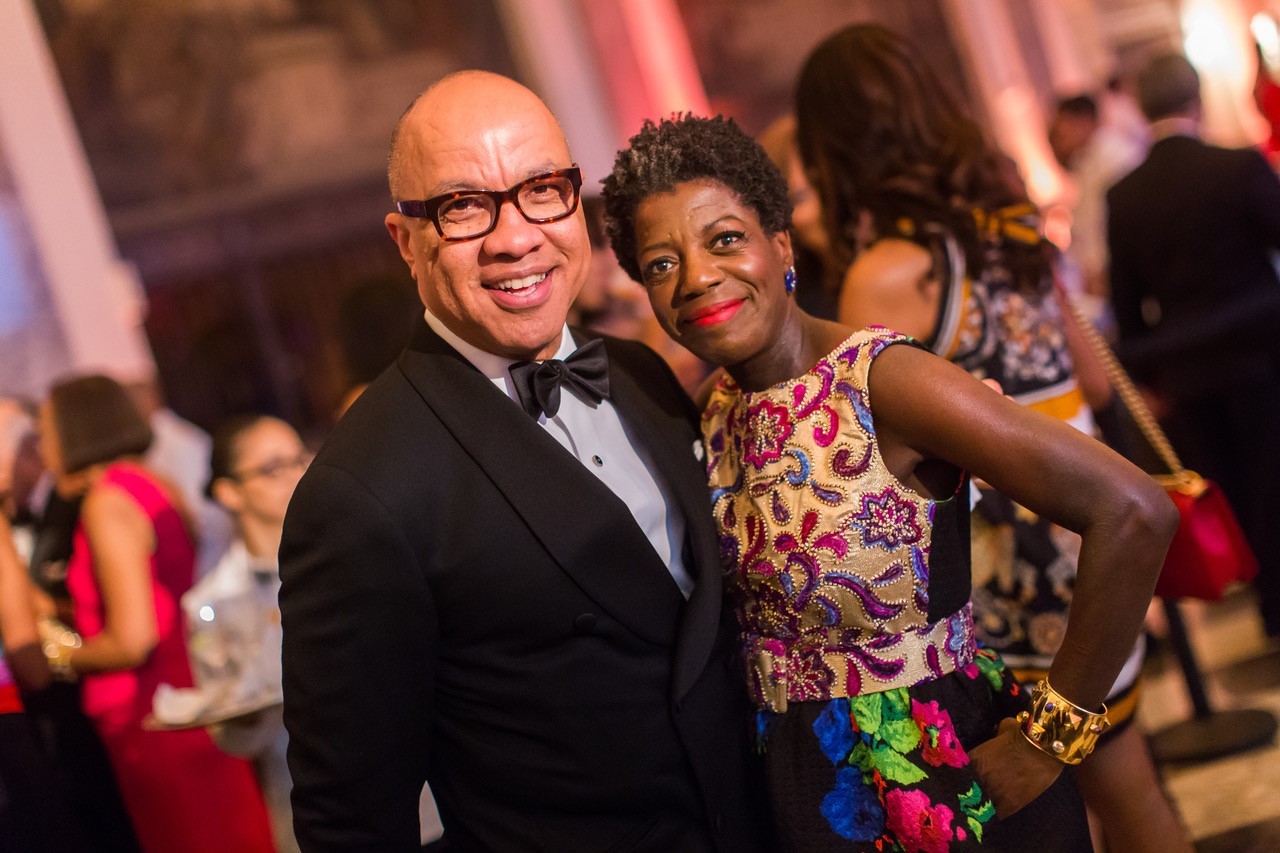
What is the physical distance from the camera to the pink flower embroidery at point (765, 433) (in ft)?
5.37

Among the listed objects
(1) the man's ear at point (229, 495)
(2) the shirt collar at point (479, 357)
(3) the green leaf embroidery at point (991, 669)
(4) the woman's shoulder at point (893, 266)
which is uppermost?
(2) the shirt collar at point (479, 357)

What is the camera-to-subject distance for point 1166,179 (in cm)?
378

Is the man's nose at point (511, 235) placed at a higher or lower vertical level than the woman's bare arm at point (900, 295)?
higher

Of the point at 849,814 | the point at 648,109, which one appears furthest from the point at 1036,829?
the point at 648,109

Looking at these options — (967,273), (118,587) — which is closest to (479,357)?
(967,273)

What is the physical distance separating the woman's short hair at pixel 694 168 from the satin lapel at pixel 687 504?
0.25 m

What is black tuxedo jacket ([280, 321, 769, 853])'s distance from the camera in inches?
56.1

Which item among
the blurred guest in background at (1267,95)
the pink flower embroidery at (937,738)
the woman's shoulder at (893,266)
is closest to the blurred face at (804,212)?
the woman's shoulder at (893,266)

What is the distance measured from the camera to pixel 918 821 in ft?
5.05

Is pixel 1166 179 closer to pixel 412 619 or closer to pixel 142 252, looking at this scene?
pixel 412 619

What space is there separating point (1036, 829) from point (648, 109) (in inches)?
336

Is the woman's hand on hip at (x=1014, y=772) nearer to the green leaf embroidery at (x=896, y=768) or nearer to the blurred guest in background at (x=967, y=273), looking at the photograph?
the green leaf embroidery at (x=896, y=768)

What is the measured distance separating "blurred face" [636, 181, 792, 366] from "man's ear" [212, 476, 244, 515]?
1828mm

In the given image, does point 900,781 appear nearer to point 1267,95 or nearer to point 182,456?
point 1267,95
